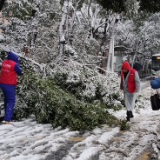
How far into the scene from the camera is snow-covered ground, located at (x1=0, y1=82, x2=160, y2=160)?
14.8 ft

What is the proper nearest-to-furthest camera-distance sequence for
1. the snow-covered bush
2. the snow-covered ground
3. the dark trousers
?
the snow-covered ground, the dark trousers, the snow-covered bush

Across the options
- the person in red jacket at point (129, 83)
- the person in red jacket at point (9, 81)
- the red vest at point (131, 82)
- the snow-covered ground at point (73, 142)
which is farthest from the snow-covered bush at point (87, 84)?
the person in red jacket at point (9, 81)

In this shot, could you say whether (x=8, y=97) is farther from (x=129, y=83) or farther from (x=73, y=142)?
(x=129, y=83)

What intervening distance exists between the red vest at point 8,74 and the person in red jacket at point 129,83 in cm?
297

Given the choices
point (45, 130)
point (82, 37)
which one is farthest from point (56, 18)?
point (45, 130)

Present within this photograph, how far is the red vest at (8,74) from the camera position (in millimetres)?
6605

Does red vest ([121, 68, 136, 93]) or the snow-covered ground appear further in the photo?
red vest ([121, 68, 136, 93])

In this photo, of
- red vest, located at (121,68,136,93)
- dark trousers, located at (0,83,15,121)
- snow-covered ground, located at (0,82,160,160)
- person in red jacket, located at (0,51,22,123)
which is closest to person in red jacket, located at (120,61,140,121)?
red vest, located at (121,68,136,93)

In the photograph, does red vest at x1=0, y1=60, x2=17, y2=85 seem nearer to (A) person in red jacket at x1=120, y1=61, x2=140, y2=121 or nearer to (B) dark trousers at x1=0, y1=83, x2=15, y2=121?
(B) dark trousers at x1=0, y1=83, x2=15, y2=121

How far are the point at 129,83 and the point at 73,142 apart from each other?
295 centimetres

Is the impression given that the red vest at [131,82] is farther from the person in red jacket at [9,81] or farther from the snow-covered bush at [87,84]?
the person in red jacket at [9,81]

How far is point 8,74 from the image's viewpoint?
660cm

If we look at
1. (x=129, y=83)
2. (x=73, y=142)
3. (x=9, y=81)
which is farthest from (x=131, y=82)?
(x=9, y=81)

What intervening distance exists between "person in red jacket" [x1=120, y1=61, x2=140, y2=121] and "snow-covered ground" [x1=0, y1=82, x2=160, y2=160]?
879mm
